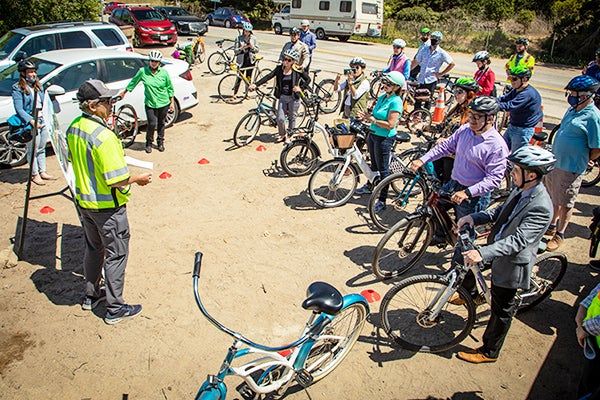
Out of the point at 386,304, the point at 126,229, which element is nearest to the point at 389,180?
the point at 386,304

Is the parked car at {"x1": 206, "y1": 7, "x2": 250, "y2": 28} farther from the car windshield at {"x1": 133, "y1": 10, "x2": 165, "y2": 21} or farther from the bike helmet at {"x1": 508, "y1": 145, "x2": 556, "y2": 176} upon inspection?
the bike helmet at {"x1": 508, "y1": 145, "x2": 556, "y2": 176}

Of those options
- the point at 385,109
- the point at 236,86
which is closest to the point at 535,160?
the point at 385,109

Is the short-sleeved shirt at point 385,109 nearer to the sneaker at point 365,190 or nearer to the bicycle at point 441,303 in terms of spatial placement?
the sneaker at point 365,190

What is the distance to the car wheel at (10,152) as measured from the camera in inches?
297

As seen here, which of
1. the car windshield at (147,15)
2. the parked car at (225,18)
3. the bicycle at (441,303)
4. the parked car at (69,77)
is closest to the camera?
the bicycle at (441,303)

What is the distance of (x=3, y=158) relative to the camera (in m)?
7.61

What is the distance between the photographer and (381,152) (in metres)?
6.41

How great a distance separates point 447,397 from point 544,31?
115ft

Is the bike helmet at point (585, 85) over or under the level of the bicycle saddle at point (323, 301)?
over

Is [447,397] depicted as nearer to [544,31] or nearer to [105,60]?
[105,60]

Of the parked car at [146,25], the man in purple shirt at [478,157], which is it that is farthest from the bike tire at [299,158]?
the parked car at [146,25]

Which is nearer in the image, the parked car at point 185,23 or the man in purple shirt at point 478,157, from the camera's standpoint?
the man in purple shirt at point 478,157

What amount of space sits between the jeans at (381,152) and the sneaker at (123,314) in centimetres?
380

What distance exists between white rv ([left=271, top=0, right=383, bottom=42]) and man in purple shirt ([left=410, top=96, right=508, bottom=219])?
2559cm
